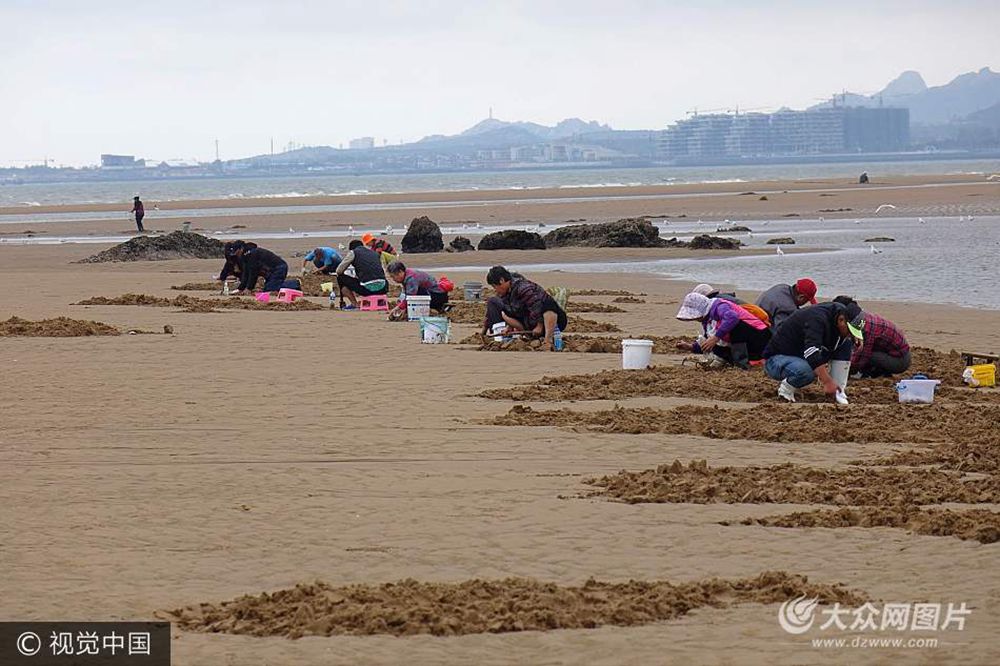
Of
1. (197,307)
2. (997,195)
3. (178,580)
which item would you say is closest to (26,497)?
(178,580)

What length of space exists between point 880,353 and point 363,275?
9.57 m

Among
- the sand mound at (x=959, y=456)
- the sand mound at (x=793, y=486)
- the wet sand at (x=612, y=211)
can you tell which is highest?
the sand mound at (x=793, y=486)

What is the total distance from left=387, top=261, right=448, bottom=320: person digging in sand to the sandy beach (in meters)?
2.39

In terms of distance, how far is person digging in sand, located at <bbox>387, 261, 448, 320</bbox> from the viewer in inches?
764

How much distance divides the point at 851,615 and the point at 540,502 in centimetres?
262

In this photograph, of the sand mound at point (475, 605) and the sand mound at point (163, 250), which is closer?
the sand mound at point (475, 605)

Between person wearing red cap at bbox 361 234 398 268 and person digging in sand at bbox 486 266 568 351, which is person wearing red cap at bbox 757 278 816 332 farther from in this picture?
person wearing red cap at bbox 361 234 398 268

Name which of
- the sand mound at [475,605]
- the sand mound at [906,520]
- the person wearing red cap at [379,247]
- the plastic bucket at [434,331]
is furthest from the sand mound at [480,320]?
the sand mound at [475,605]

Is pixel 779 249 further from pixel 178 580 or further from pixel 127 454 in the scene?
pixel 178 580

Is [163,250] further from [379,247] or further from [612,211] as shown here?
[612,211]

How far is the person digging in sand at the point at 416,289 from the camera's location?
63.7ft

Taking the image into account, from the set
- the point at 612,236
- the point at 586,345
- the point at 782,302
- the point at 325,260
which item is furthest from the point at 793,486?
the point at 612,236

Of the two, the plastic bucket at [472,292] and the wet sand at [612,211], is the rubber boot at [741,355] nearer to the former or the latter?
the plastic bucket at [472,292]

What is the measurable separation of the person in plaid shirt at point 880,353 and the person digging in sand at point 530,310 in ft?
12.1
